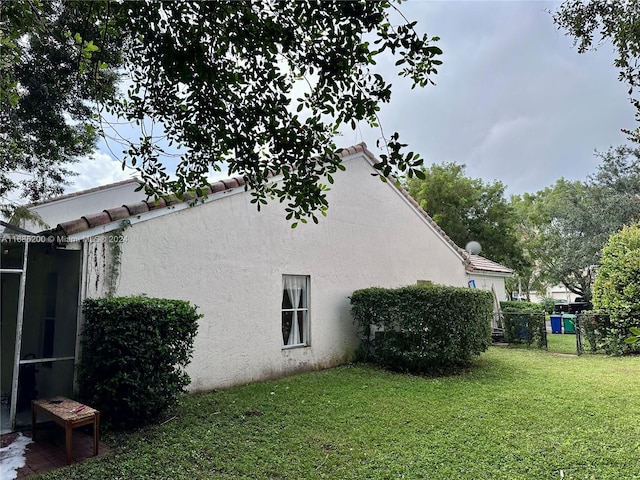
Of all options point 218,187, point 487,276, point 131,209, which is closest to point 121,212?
point 131,209

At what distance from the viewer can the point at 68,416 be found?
502 cm

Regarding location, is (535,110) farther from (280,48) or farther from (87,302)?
(87,302)

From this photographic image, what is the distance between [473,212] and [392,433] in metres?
26.1

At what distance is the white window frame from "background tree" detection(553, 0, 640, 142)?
7.37 meters

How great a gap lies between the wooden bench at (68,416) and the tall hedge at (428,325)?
7015 mm

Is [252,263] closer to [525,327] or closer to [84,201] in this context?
[84,201]

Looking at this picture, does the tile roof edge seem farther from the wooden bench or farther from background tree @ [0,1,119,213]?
the wooden bench

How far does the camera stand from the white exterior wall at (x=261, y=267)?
7.84 meters

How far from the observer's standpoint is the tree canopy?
3.61 meters

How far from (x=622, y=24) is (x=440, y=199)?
2561 cm

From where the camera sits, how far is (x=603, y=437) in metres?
5.78

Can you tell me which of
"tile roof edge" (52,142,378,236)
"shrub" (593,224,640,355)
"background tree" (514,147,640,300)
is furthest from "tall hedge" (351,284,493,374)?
"background tree" (514,147,640,300)

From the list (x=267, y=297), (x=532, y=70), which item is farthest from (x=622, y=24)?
(x=267, y=297)

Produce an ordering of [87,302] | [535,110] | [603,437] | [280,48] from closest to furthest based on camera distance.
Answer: [280,48]
[603,437]
[87,302]
[535,110]
